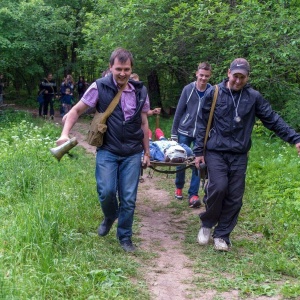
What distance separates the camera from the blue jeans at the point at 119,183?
5.09 m

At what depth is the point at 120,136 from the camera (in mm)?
5090

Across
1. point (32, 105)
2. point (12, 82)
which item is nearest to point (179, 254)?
point (32, 105)

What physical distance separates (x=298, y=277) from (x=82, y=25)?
19.3 m

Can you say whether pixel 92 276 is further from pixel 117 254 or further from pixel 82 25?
Result: pixel 82 25

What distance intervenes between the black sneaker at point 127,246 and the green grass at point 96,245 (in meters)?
0.07

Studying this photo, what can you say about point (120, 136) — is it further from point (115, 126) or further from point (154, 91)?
point (154, 91)

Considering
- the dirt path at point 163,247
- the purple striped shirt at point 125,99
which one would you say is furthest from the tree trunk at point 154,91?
the purple striped shirt at point 125,99

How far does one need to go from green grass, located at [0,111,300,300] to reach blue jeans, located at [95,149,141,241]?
324 mm

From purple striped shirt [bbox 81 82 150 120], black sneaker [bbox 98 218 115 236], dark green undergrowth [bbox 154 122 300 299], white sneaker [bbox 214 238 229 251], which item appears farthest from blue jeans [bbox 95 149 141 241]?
white sneaker [bbox 214 238 229 251]

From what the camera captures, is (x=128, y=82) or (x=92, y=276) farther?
(x=128, y=82)

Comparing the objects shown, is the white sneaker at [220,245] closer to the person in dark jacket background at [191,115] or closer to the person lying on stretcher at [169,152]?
the person lying on stretcher at [169,152]

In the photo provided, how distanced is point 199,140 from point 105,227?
1376mm

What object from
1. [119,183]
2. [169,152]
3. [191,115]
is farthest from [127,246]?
[191,115]

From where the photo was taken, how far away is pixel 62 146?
446 cm
